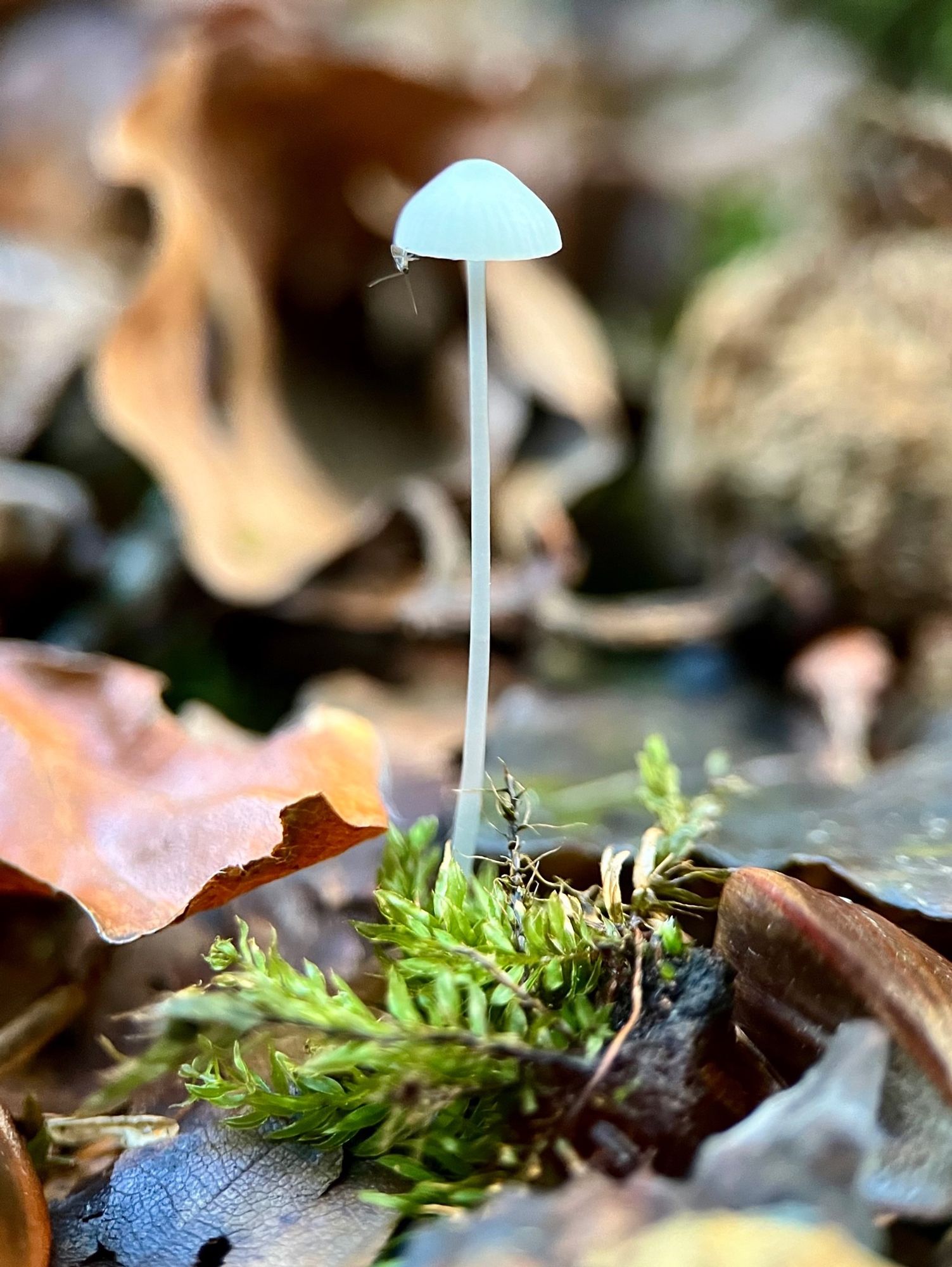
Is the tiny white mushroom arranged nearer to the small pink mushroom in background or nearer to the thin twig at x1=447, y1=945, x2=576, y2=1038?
the thin twig at x1=447, y1=945, x2=576, y2=1038

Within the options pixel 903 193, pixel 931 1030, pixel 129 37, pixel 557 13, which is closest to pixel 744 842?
pixel 931 1030

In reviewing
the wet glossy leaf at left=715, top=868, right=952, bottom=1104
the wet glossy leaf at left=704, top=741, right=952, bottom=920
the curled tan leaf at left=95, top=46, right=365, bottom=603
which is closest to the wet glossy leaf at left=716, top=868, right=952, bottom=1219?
the wet glossy leaf at left=715, top=868, right=952, bottom=1104

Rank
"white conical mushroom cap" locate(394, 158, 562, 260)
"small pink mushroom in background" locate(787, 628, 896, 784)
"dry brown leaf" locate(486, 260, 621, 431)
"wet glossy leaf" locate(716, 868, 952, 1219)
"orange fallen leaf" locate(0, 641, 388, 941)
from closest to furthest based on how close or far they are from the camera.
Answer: "wet glossy leaf" locate(716, 868, 952, 1219), "white conical mushroom cap" locate(394, 158, 562, 260), "orange fallen leaf" locate(0, 641, 388, 941), "small pink mushroom in background" locate(787, 628, 896, 784), "dry brown leaf" locate(486, 260, 621, 431)

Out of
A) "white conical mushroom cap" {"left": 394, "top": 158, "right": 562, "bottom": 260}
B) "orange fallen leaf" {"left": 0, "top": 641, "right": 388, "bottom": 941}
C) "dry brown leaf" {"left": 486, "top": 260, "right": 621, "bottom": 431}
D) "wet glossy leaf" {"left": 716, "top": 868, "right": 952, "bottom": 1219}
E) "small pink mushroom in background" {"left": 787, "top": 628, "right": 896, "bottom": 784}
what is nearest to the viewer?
"wet glossy leaf" {"left": 716, "top": 868, "right": 952, "bottom": 1219}

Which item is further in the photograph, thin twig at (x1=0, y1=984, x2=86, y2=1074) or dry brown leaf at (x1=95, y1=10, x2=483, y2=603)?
dry brown leaf at (x1=95, y1=10, x2=483, y2=603)

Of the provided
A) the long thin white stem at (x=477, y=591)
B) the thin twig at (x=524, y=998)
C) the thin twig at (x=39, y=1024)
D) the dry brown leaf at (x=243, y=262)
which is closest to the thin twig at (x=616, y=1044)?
the thin twig at (x=524, y=998)

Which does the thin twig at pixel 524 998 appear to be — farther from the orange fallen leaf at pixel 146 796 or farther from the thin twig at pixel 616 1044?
the orange fallen leaf at pixel 146 796

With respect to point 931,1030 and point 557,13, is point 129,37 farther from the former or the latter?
point 931,1030
